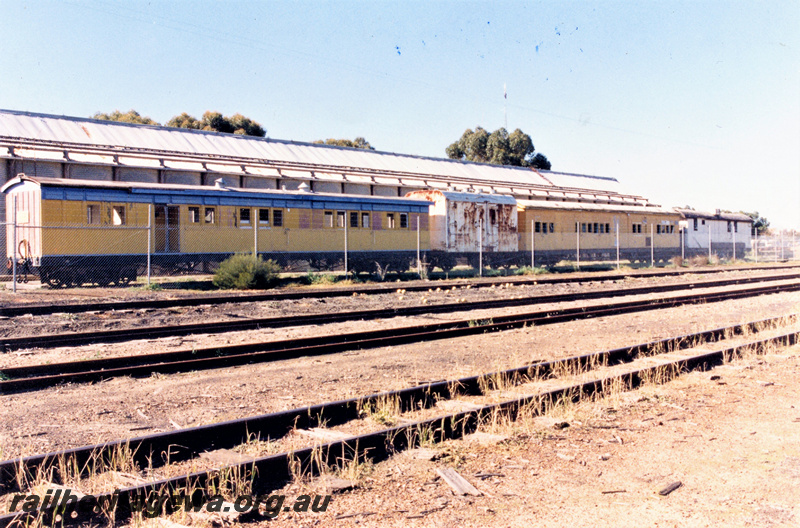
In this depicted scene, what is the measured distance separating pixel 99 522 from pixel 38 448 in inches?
75.7

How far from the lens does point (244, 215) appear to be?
2452 cm

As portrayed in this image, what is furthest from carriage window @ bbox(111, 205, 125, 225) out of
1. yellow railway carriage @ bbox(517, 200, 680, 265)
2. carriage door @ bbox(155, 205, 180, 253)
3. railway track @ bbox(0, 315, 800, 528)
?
yellow railway carriage @ bbox(517, 200, 680, 265)

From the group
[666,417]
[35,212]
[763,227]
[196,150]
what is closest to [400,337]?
[666,417]

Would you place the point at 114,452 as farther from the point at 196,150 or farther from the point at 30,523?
the point at 196,150

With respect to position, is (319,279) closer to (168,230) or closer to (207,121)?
(168,230)

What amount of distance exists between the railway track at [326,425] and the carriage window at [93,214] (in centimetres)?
1766

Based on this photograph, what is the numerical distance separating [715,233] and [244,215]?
126 ft

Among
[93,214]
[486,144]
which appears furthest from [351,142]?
[93,214]

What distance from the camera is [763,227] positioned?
8244 centimetres

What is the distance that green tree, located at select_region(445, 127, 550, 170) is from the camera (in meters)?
72.9

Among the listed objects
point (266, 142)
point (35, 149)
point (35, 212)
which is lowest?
point (35, 212)

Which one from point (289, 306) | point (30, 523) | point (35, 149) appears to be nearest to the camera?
point (30, 523)

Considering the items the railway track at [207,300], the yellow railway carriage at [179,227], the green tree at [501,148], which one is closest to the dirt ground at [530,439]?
the railway track at [207,300]

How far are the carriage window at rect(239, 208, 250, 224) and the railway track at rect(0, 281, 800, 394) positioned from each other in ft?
43.9
